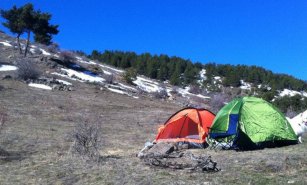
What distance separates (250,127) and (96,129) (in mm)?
4572

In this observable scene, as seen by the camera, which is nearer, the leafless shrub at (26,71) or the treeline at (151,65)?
the leafless shrub at (26,71)

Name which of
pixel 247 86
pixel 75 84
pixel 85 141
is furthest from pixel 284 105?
pixel 247 86

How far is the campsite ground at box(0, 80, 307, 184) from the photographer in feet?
29.2

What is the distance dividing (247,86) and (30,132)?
68.5 meters

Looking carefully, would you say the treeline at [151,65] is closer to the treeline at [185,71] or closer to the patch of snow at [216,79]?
the treeline at [185,71]

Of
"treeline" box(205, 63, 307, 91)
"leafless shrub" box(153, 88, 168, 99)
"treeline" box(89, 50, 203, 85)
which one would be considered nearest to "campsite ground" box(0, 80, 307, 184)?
"leafless shrub" box(153, 88, 168, 99)

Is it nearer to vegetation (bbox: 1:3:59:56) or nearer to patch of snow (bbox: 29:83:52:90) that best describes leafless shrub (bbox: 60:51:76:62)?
vegetation (bbox: 1:3:59:56)

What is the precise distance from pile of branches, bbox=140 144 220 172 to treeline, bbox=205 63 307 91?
6665cm

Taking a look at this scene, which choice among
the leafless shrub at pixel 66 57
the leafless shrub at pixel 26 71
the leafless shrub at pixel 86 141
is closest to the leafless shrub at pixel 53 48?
the leafless shrub at pixel 66 57

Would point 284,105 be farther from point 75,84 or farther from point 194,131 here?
point 194,131

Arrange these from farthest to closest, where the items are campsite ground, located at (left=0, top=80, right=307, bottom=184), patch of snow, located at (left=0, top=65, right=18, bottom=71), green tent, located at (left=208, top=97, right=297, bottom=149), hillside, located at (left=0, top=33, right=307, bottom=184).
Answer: patch of snow, located at (left=0, top=65, right=18, bottom=71)
green tent, located at (left=208, top=97, right=297, bottom=149)
hillside, located at (left=0, top=33, right=307, bottom=184)
campsite ground, located at (left=0, top=80, right=307, bottom=184)

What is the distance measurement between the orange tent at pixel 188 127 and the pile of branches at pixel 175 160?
7.23 feet

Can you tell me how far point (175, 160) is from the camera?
10.7m

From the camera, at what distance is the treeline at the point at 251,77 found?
261ft
